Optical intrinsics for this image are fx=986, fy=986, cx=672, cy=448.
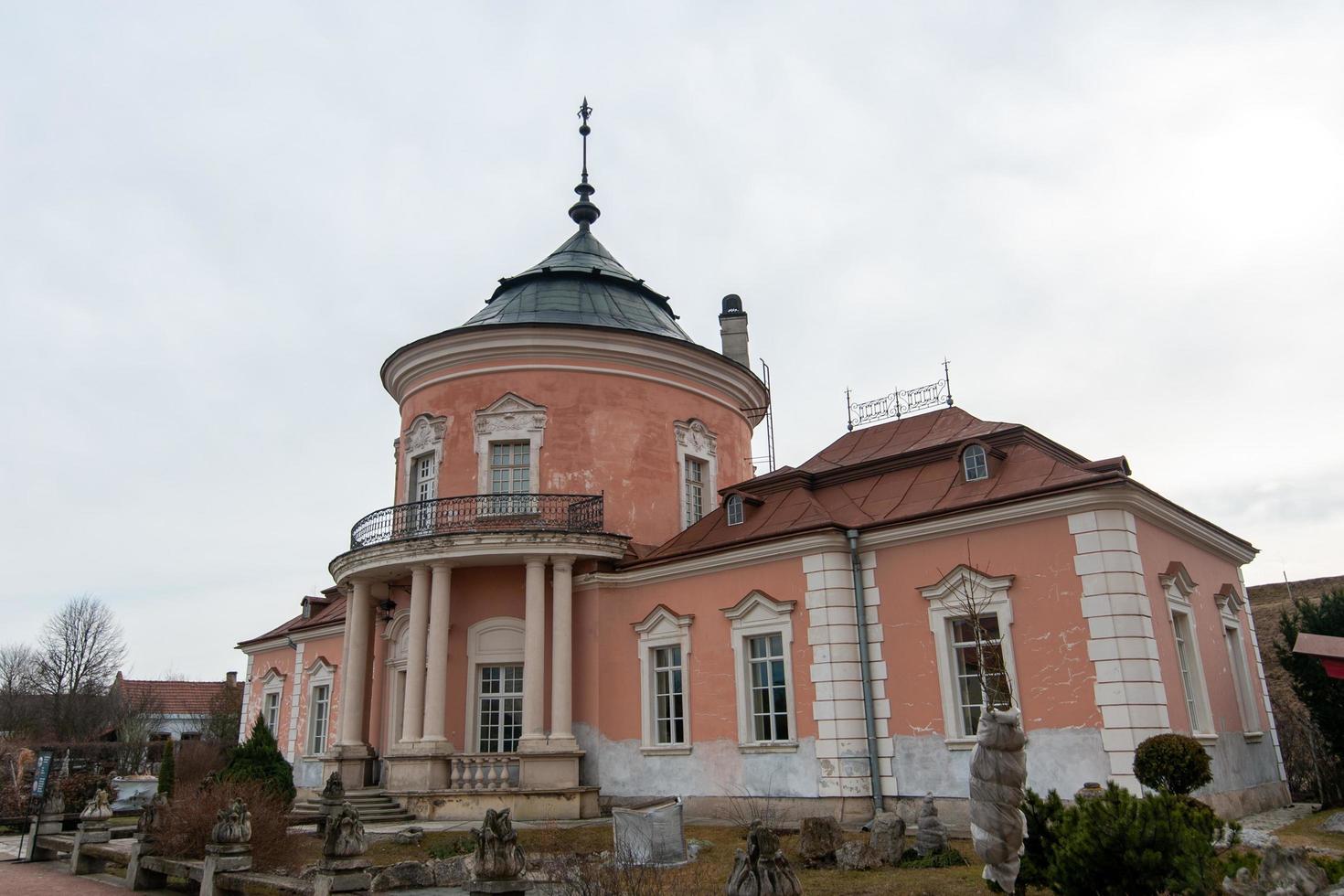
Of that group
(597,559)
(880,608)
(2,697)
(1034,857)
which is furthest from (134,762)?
(1034,857)

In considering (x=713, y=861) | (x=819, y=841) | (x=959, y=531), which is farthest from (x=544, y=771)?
(x=959, y=531)

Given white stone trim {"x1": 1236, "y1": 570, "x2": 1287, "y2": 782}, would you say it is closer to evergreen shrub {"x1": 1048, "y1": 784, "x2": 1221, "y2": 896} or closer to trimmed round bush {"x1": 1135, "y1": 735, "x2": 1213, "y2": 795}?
trimmed round bush {"x1": 1135, "y1": 735, "x2": 1213, "y2": 795}

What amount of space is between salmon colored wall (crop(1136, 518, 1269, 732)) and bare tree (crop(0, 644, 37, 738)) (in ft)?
145

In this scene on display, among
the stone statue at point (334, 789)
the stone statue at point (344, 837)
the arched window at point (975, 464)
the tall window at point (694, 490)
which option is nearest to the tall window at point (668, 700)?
the tall window at point (694, 490)

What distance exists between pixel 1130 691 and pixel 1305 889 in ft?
23.3

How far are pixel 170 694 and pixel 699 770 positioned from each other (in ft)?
153

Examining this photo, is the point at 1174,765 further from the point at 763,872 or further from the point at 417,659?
the point at 417,659

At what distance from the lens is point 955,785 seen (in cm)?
1406

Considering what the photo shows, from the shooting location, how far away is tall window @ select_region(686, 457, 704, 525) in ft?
71.3

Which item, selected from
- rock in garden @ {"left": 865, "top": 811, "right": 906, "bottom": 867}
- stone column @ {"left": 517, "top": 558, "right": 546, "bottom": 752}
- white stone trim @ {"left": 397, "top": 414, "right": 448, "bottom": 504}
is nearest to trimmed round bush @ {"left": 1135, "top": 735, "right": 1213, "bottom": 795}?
rock in garden @ {"left": 865, "top": 811, "right": 906, "bottom": 867}

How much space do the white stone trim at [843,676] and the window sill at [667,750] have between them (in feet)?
9.24

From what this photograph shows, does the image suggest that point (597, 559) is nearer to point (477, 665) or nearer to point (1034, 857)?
point (477, 665)

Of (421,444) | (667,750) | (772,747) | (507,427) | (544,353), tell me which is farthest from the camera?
(421,444)

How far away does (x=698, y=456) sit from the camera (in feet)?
72.4
